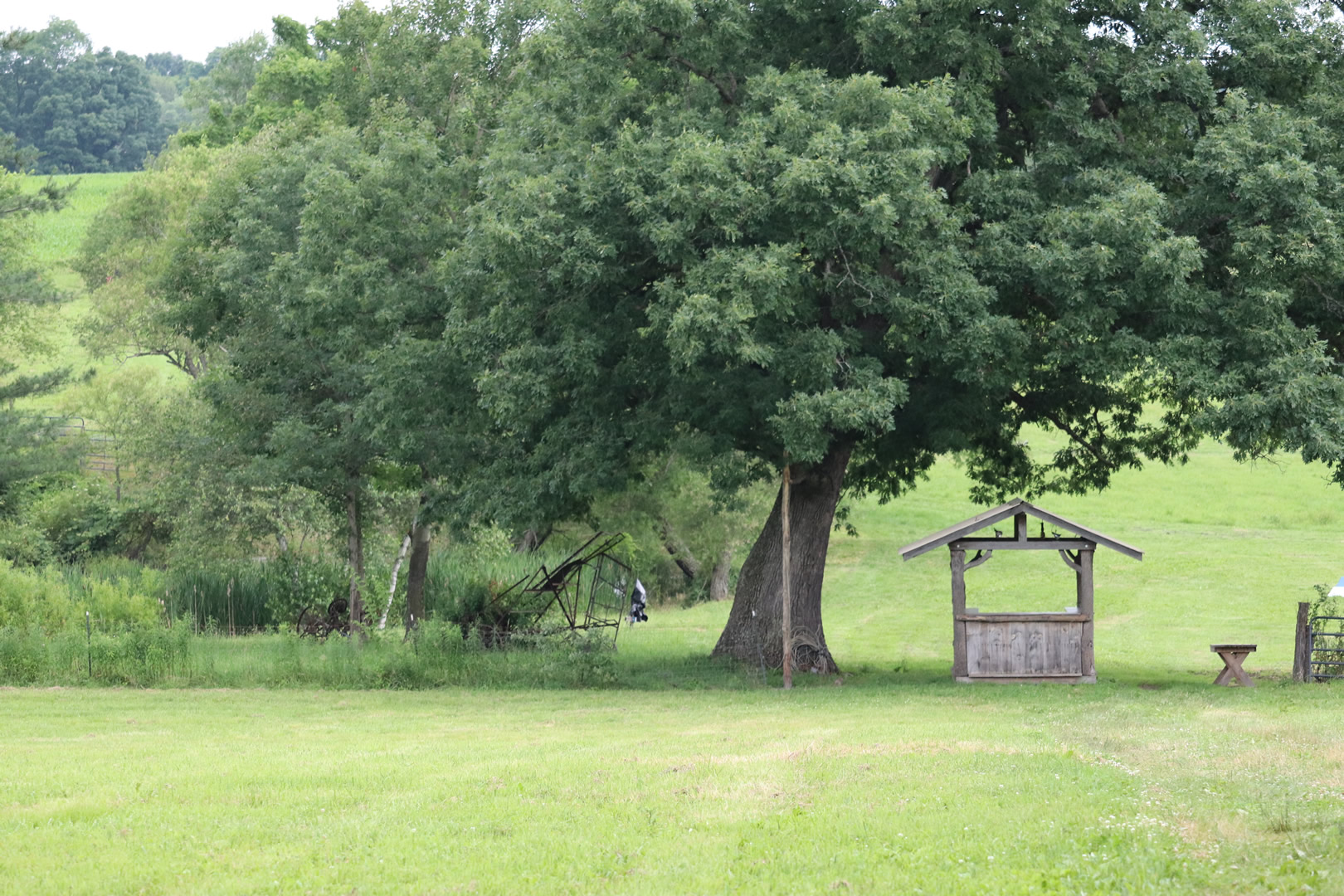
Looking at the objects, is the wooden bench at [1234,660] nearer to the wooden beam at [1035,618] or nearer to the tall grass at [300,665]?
the wooden beam at [1035,618]

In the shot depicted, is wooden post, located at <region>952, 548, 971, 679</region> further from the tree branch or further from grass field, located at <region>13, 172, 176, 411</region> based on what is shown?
grass field, located at <region>13, 172, 176, 411</region>

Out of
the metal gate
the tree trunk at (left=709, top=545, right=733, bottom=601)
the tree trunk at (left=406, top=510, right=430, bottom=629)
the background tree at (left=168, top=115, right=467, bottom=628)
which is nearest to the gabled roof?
the metal gate

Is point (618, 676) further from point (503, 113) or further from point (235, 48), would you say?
point (235, 48)

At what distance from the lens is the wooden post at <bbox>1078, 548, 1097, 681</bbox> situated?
70.8 feet

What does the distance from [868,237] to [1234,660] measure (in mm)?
9510

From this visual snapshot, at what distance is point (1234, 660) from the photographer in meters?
22.0

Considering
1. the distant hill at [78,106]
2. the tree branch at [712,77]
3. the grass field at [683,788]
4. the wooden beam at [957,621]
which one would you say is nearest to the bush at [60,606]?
the grass field at [683,788]

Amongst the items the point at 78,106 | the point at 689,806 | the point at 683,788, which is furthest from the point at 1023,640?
the point at 78,106

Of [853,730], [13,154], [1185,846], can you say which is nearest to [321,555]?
[13,154]

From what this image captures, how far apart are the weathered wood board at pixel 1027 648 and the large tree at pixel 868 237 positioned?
2987 millimetres

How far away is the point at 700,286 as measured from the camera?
18062mm

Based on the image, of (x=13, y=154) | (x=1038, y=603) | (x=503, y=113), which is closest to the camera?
(x=503, y=113)

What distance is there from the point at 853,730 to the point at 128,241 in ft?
166

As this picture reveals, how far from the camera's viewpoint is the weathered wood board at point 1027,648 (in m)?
21.6
